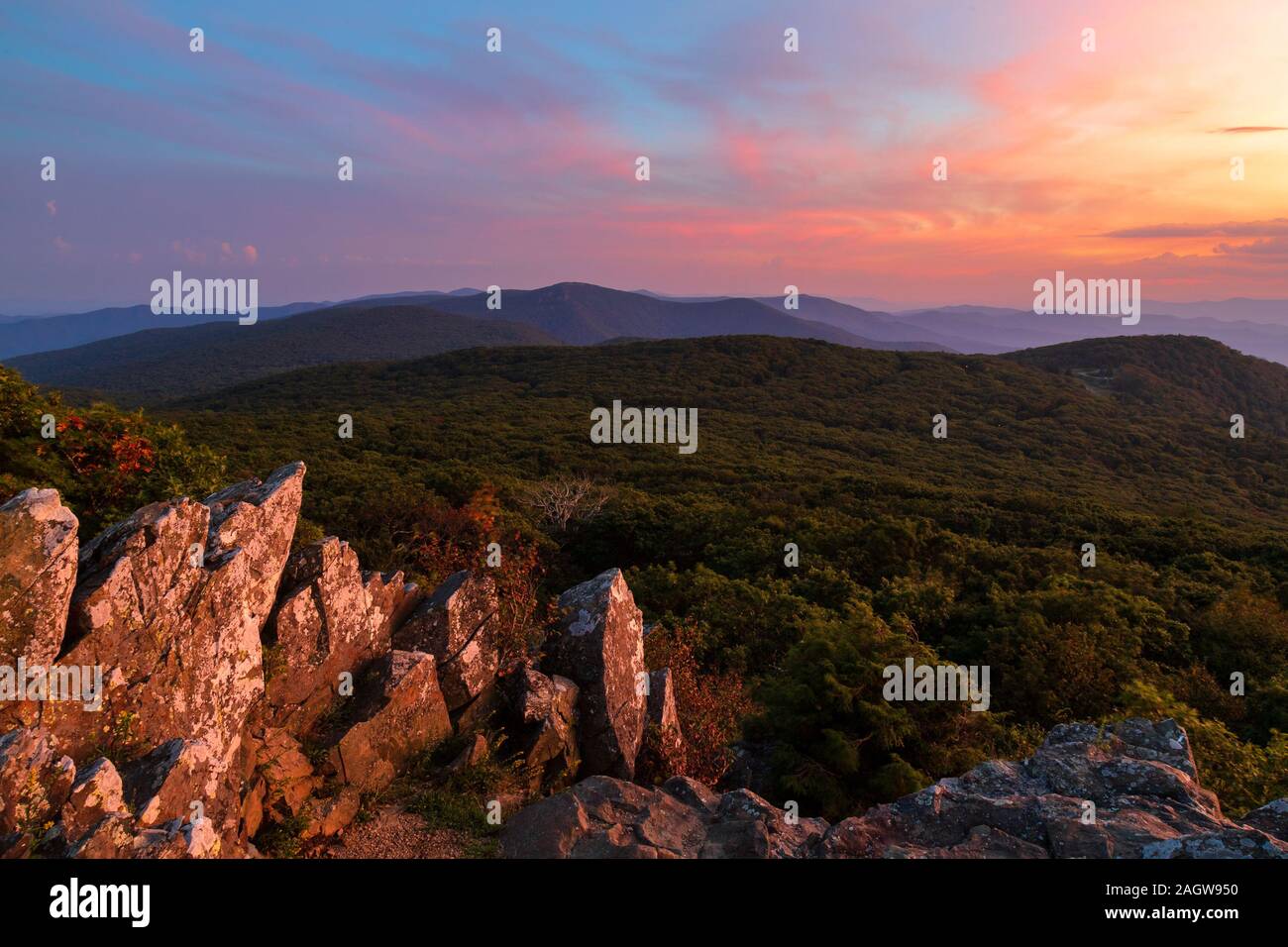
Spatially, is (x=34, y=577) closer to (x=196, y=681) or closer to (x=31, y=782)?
(x=196, y=681)

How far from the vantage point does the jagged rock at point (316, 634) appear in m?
7.50

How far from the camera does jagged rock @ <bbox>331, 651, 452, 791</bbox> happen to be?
289 inches

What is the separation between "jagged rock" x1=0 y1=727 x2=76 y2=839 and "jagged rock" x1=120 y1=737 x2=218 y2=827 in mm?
535

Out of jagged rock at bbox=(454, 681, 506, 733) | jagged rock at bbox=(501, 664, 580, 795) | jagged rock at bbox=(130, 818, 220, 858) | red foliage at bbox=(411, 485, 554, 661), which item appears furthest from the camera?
red foliage at bbox=(411, 485, 554, 661)

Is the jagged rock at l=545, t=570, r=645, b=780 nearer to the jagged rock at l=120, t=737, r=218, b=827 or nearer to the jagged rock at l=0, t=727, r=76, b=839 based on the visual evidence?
the jagged rock at l=120, t=737, r=218, b=827

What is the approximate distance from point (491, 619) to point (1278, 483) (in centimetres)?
8330

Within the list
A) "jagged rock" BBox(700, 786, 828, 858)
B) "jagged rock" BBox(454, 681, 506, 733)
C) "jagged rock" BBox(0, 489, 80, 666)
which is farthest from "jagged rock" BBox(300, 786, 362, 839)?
"jagged rock" BBox(700, 786, 828, 858)

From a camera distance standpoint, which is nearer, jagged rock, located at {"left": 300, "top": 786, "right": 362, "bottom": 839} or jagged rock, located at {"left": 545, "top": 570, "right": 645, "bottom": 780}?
jagged rock, located at {"left": 300, "top": 786, "right": 362, "bottom": 839}

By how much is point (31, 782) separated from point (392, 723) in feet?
11.5

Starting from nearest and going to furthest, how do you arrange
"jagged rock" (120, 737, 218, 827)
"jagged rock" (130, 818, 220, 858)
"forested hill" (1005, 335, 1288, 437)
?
"jagged rock" (130, 818, 220, 858) → "jagged rock" (120, 737, 218, 827) → "forested hill" (1005, 335, 1288, 437)

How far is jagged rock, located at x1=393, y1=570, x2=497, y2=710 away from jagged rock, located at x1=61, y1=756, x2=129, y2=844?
3930mm

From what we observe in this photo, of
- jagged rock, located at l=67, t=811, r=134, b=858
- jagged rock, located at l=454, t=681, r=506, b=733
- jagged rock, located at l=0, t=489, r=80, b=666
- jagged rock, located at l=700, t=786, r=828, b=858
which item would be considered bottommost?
A: jagged rock, located at l=700, t=786, r=828, b=858

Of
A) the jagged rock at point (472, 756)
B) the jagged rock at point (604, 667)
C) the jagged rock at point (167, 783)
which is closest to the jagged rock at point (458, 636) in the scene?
the jagged rock at point (472, 756)

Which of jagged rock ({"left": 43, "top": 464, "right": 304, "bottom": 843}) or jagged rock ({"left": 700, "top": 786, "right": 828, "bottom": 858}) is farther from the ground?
jagged rock ({"left": 43, "top": 464, "right": 304, "bottom": 843})
